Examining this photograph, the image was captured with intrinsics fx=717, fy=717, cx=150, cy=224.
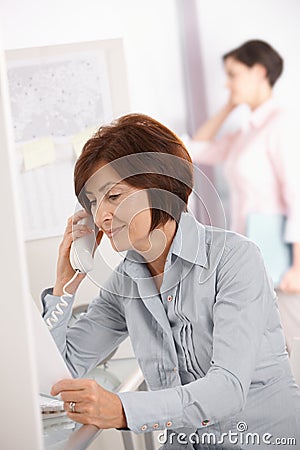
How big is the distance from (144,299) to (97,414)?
0.35 metres

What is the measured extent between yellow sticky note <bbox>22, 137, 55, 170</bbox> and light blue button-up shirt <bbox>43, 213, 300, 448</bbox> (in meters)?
0.56

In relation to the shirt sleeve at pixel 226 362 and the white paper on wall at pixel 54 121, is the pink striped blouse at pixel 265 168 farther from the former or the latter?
the shirt sleeve at pixel 226 362

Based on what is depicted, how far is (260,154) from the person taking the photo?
2.89 meters

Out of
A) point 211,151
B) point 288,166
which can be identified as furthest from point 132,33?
point 288,166

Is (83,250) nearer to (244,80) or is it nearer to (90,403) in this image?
(90,403)

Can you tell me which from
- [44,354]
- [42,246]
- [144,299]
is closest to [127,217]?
[144,299]

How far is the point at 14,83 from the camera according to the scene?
193 centimetres

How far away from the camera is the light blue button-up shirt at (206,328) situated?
3.61 feet

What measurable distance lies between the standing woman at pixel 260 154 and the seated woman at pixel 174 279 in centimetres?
161

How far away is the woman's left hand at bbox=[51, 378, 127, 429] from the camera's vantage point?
916mm

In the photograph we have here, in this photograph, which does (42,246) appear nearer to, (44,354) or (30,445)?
(44,354)

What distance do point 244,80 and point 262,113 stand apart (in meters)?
0.15

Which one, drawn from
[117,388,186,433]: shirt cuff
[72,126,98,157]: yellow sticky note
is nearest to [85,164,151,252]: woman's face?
[117,388,186,433]: shirt cuff

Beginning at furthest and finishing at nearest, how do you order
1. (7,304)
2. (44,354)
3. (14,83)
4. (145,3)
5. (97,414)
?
1. (145,3)
2. (14,83)
3. (44,354)
4. (97,414)
5. (7,304)
